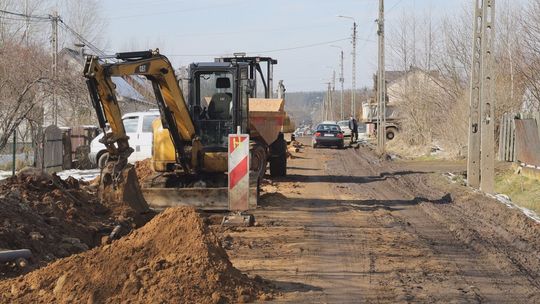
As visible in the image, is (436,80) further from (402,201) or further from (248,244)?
(248,244)

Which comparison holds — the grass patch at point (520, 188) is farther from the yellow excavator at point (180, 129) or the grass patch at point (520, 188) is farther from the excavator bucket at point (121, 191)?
the excavator bucket at point (121, 191)

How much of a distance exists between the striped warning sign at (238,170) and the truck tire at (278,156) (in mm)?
8443

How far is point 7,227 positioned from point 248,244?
3258 mm

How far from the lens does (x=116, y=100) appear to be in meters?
12.0

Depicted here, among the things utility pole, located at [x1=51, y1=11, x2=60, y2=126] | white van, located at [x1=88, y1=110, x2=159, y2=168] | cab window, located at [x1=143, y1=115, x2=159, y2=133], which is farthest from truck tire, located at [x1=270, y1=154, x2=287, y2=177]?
utility pole, located at [x1=51, y1=11, x2=60, y2=126]

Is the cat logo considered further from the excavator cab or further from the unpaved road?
the unpaved road

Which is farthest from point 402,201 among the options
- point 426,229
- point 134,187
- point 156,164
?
point 134,187

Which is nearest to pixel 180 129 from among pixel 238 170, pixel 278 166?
pixel 238 170

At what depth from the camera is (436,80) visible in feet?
135

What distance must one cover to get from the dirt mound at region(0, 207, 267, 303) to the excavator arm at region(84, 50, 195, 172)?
16.7 feet

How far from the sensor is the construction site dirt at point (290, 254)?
6.32 metres

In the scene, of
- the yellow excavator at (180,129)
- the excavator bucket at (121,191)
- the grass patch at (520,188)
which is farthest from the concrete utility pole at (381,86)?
the excavator bucket at (121,191)

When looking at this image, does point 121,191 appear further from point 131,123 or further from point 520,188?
point 520,188

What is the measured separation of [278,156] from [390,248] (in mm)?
11523
